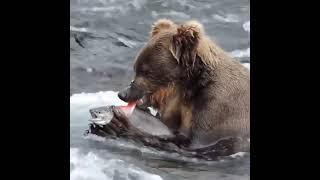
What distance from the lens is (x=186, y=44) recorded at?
2518 millimetres

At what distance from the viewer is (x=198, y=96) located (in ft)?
8.34

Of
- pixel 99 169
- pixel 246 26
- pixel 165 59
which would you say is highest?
pixel 246 26

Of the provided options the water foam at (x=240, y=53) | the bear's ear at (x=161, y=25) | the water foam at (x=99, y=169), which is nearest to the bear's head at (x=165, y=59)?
the bear's ear at (x=161, y=25)

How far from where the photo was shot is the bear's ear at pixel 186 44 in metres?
2.52

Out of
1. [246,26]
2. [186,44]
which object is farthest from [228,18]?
[186,44]

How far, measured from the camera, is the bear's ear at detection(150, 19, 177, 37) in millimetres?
2564

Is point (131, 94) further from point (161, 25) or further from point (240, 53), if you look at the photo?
point (240, 53)

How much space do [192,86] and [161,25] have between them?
272 mm

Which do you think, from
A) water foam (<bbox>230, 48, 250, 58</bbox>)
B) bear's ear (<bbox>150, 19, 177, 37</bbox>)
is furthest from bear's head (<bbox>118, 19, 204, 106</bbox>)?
water foam (<bbox>230, 48, 250, 58</bbox>)

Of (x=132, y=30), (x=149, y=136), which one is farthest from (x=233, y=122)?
(x=132, y=30)

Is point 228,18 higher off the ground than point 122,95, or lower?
higher

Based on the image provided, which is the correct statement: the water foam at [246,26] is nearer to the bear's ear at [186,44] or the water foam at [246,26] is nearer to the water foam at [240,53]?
the water foam at [240,53]

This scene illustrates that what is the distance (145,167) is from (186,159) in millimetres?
163

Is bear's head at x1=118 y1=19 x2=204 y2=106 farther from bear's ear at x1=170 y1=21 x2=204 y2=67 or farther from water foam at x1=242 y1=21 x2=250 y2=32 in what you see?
water foam at x1=242 y1=21 x2=250 y2=32
